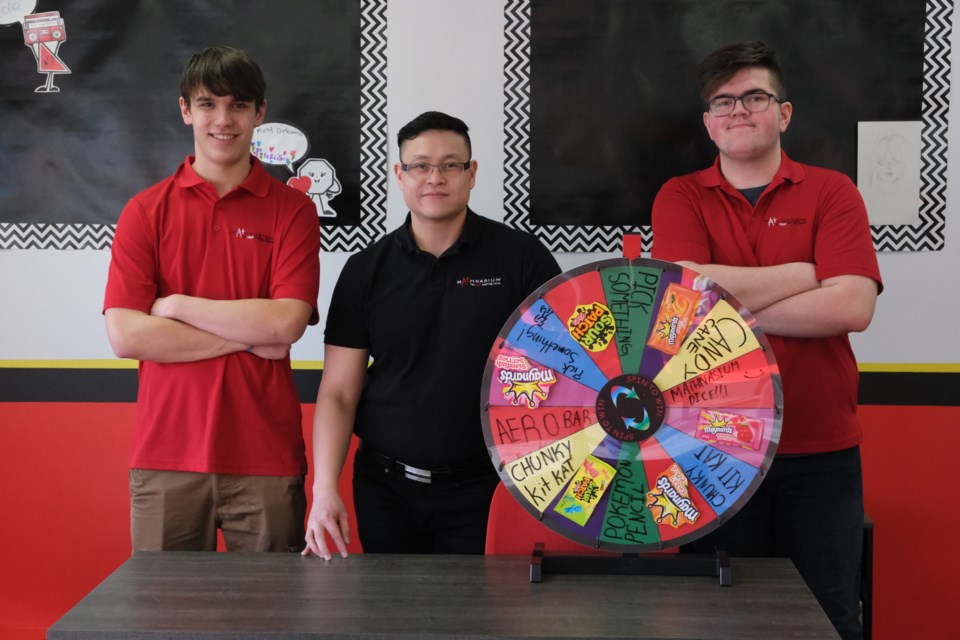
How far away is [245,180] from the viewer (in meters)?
2.34

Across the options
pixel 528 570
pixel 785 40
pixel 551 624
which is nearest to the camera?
pixel 551 624

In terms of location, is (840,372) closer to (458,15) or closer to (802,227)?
(802,227)

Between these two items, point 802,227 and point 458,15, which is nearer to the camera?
point 802,227

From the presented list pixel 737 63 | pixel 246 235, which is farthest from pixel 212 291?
pixel 737 63

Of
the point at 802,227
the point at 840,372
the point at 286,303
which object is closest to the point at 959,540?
the point at 840,372

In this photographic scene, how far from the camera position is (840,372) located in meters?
2.16

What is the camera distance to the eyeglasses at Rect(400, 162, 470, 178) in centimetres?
217

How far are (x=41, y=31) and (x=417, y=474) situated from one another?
2.15m

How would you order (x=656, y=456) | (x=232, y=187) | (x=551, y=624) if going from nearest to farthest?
(x=551, y=624) < (x=656, y=456) < (x=232, y=187)

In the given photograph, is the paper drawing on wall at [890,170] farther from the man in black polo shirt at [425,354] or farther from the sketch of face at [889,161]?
the man in black polo shirt at [425,354]

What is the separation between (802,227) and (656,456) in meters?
0.83

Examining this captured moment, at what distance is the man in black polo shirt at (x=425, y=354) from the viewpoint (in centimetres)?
216

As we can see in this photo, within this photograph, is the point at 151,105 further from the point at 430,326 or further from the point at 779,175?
the point at 779,175

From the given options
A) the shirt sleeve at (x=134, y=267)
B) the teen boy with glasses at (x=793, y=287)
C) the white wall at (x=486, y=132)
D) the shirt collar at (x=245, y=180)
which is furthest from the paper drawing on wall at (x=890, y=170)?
the shirt sleeve at (x=134, y=267)
